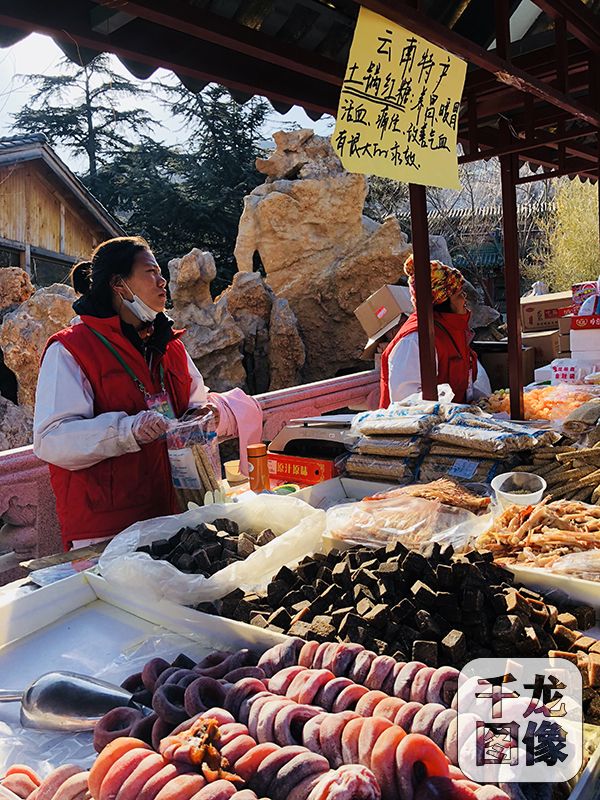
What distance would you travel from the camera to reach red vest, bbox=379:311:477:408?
395cm

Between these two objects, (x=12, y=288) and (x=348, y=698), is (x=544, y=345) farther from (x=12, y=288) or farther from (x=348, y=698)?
(x=12, y=288)

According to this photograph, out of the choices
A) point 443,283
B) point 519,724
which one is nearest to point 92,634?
point 519,724

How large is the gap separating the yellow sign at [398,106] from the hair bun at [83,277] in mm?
1332

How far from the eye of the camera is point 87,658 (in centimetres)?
156

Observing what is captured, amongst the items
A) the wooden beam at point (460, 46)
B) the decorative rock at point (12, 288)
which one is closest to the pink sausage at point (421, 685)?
the wooden beam at point (460, 46)

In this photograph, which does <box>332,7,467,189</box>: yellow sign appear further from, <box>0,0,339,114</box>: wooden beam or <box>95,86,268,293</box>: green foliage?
<box>95,86,268,293</box>: green foliage

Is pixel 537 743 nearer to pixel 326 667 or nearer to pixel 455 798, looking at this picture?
pixel 455 798

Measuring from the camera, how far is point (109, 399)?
266 cm

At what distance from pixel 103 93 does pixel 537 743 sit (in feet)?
80.5

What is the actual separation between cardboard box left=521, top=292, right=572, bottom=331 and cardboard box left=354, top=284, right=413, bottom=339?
3.93ft

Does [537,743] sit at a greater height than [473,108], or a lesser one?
lesser

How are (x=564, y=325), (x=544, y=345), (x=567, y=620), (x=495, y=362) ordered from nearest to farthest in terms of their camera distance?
(x=567, y=620), (x=495, y=362), (x=564, y=325), (x=544, y=345)

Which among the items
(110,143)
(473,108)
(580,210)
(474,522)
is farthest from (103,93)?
(474,522)

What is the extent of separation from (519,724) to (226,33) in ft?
7.00
